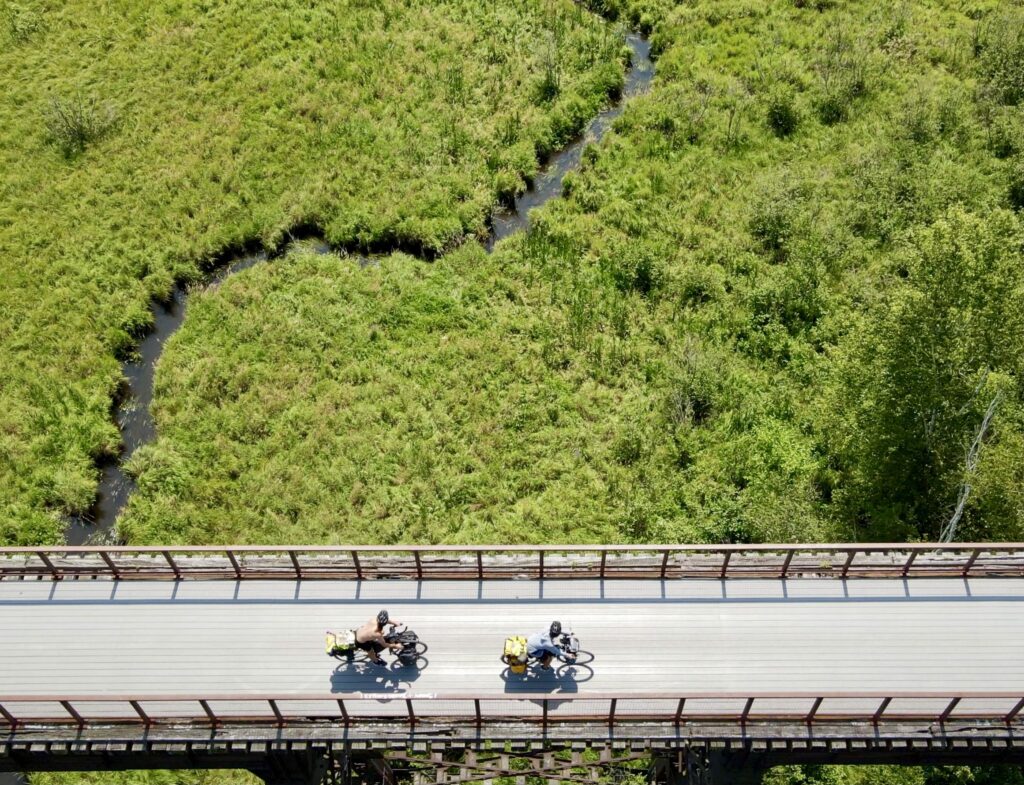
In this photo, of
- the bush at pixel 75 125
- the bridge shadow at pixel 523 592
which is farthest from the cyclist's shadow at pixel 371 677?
the bush at pixel 75 125

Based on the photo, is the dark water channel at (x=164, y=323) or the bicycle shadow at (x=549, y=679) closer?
the bicycle shadow at (x=549, y=679)

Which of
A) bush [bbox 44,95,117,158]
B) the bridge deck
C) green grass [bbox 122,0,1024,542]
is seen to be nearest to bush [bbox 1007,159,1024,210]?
green grass [bbox 122,0,1024,542]

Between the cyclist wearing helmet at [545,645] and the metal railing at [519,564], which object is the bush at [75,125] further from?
the cyclist wearing helmet at [545,645]

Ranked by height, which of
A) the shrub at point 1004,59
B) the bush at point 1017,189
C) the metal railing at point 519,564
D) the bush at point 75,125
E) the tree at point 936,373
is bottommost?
the metal railing at point 519,564

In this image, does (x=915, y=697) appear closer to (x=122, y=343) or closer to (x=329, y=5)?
(x=122, y=343)

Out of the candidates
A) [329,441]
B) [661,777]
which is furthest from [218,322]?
[661,777]

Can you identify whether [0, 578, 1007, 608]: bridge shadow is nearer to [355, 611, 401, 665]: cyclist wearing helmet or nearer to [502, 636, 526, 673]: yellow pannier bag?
[355, 611, 401, 665]: cyclist wearing helmet

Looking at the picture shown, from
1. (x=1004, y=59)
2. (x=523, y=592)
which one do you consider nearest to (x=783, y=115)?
(x=1004, y=59)
